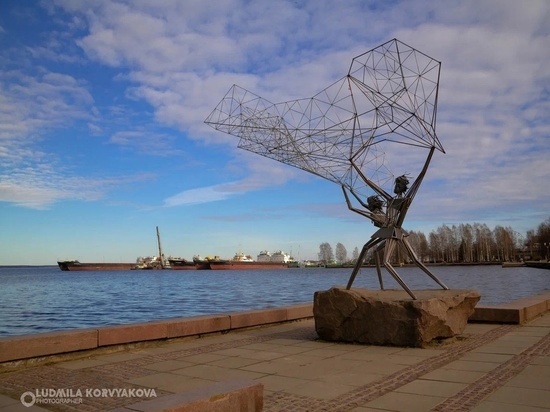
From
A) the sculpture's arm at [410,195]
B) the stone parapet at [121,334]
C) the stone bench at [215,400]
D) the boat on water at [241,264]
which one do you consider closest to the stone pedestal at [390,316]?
the sculpture's arm at [410,195]

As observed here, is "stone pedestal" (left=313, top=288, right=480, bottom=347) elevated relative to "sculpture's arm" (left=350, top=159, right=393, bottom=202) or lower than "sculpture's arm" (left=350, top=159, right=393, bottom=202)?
lower

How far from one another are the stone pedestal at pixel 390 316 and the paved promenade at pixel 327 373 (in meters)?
0.32

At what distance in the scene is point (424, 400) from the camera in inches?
260

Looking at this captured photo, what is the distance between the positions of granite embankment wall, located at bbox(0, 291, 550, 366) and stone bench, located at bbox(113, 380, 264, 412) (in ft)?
15.7

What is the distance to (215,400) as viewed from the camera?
494 centimetres

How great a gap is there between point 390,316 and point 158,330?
16.9ft

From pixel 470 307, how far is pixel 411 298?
202 cm

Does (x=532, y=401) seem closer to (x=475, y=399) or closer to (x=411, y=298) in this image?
(x=475, y=399)

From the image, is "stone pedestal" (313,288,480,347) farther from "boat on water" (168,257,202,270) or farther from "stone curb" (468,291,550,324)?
"boat on water" (168,257,202,270)

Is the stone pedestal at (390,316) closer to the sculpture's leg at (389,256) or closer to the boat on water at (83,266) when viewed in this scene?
the sculpture's leg at (389,256)

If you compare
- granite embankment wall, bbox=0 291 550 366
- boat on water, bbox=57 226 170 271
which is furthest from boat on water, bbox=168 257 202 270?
granite embankment wall, bbox=0 291 550 366

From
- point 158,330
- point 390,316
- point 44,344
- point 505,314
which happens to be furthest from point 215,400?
point 505,314

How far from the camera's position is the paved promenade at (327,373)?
6559 mm

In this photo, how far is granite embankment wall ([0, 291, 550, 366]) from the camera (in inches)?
352
